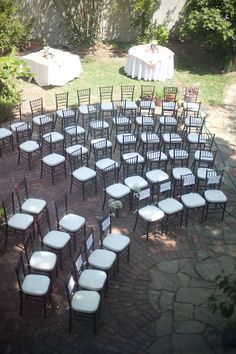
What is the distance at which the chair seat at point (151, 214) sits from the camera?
8.63 metres

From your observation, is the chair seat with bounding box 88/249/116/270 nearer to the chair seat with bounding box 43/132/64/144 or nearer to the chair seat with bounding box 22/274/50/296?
the chair seat with bounding box 22/274/50/296

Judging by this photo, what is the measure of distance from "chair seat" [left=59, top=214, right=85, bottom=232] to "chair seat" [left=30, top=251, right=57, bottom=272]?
0.80 meters

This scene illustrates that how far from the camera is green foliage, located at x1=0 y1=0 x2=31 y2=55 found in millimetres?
16594

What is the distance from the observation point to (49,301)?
741 cm

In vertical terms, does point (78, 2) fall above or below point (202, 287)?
above

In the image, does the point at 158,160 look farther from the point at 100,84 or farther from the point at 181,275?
the point at 100,84

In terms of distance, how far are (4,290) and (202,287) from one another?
3.54m

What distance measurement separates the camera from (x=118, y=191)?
928 centimetres

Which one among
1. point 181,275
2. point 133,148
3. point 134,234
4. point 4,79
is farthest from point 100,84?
point 181,275

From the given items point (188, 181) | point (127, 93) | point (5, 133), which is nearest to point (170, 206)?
point (188, 181)

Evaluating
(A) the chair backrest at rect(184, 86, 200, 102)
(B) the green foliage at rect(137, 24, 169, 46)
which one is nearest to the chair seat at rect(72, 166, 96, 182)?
(A) the chair backrest at rect(184, 86, 200, 102)

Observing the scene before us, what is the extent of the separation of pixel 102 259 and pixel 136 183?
247 centimetres

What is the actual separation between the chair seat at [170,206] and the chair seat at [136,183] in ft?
2.22

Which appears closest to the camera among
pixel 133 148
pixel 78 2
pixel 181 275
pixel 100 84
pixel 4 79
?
pixel 181 275
